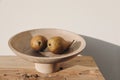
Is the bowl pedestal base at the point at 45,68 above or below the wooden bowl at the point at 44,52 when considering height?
below

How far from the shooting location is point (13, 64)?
2.91 ft

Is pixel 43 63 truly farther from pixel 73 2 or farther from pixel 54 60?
pixel 73 2

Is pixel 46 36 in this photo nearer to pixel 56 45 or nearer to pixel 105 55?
pixel 56 45

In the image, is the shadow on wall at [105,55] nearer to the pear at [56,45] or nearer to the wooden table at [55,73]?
the wooden table at [55,73]

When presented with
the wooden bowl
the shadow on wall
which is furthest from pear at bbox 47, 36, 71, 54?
the shadow on wall

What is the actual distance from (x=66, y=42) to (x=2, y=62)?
293 mm

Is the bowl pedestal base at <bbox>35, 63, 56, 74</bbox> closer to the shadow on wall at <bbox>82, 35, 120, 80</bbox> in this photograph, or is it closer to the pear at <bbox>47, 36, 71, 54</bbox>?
the pear at <bbox>47, 36, 71, 54</bbox>

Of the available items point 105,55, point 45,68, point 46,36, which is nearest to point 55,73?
point 45,68

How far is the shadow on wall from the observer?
1056 mm

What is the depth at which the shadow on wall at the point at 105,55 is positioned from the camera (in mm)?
1056

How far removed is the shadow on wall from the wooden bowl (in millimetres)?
183

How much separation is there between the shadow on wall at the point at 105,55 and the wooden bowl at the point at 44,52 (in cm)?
18

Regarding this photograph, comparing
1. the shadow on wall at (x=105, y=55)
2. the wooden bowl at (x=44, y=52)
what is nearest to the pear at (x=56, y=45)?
the wooden bowl at (x=44, y=52)

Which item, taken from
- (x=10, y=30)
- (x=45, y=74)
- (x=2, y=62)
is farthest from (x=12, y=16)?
(x=45, y=74)
